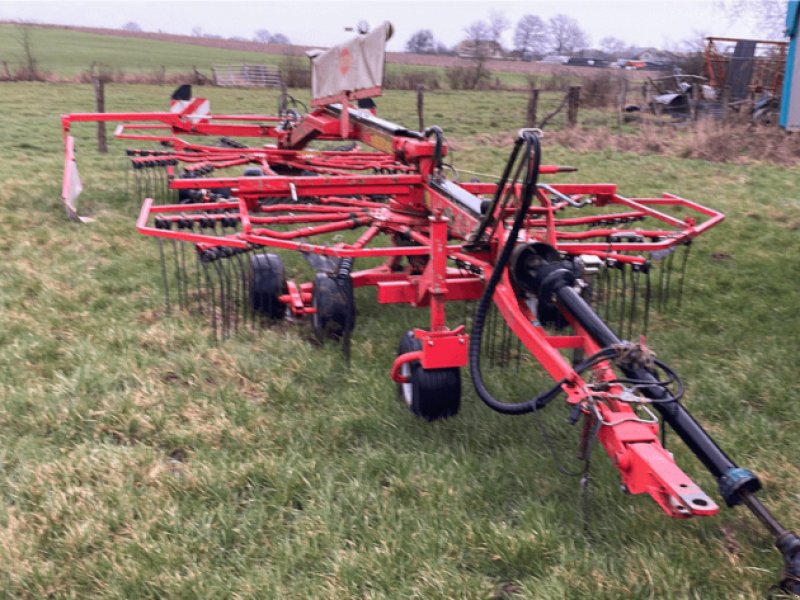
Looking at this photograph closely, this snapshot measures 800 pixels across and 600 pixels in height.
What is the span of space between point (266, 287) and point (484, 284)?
1879 mm

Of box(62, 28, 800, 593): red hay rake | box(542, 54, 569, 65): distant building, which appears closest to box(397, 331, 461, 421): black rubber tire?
box(62, 28, 800, 593): red hay rake

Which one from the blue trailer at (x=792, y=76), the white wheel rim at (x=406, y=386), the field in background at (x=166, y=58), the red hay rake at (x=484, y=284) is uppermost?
the field in background at (x=166, y=58)

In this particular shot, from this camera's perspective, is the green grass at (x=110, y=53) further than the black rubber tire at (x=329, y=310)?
Yes

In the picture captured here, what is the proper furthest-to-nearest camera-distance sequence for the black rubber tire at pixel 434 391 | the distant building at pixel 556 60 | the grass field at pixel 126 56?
the distant building at pixel 556 60 < the grass field at pixel 126 56 < the black rubber tire at pixel 434 391

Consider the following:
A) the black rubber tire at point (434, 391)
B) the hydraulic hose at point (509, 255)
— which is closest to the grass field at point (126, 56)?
the black rubber tire at point (434, 391)

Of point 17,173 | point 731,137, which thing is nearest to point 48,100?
point 17,173

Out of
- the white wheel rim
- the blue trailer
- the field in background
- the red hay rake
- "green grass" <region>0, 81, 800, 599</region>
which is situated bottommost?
"green grass" <region>0, 81, 800, 599</region>

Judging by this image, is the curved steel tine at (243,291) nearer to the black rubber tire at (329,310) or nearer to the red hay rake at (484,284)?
the red hay rake at (484,284)

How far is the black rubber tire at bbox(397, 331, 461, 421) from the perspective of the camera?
3.48 m

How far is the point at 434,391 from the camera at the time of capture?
3.48 meters

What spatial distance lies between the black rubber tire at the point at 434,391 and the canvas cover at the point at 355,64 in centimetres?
281

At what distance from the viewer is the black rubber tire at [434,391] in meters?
3.48

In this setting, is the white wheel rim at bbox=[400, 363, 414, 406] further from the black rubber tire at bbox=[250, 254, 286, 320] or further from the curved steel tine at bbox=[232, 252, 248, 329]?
the black rubber tire at bbox=[250, 254, 286, 320]

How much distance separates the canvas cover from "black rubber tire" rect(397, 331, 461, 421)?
2.81 meters
